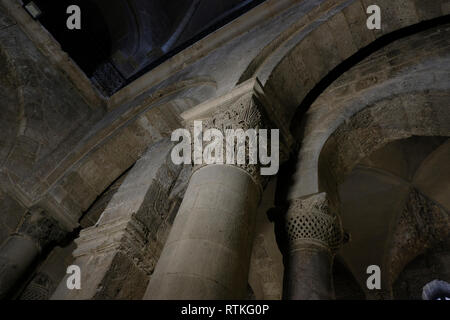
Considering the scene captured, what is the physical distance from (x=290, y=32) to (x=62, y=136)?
3837 millimetres

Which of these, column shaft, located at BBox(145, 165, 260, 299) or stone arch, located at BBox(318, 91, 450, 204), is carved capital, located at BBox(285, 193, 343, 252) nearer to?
stone arch, located at BBox(318, 91, 450, 204)

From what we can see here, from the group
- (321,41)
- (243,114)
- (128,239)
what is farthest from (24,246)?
(321,41)

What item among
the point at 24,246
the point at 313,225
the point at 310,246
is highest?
the point at 24,246

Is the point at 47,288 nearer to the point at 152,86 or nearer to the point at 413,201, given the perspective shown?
the point at 152,86

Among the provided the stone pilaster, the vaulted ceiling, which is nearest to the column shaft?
the stone pilaster

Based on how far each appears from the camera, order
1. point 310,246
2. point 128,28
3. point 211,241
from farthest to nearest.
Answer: point 128,28
point 310,246
point 211,241

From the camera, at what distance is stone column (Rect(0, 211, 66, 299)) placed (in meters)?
4.18

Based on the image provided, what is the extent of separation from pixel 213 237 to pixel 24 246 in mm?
3501

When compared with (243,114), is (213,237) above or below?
below

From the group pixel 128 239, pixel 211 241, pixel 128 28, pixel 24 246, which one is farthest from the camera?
Result: pixel 128 28

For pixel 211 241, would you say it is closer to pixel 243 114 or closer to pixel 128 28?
pixel 243 114

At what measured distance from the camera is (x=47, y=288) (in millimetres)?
5055

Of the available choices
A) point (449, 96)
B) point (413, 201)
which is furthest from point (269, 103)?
point (413, 201)

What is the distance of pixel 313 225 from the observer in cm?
303
